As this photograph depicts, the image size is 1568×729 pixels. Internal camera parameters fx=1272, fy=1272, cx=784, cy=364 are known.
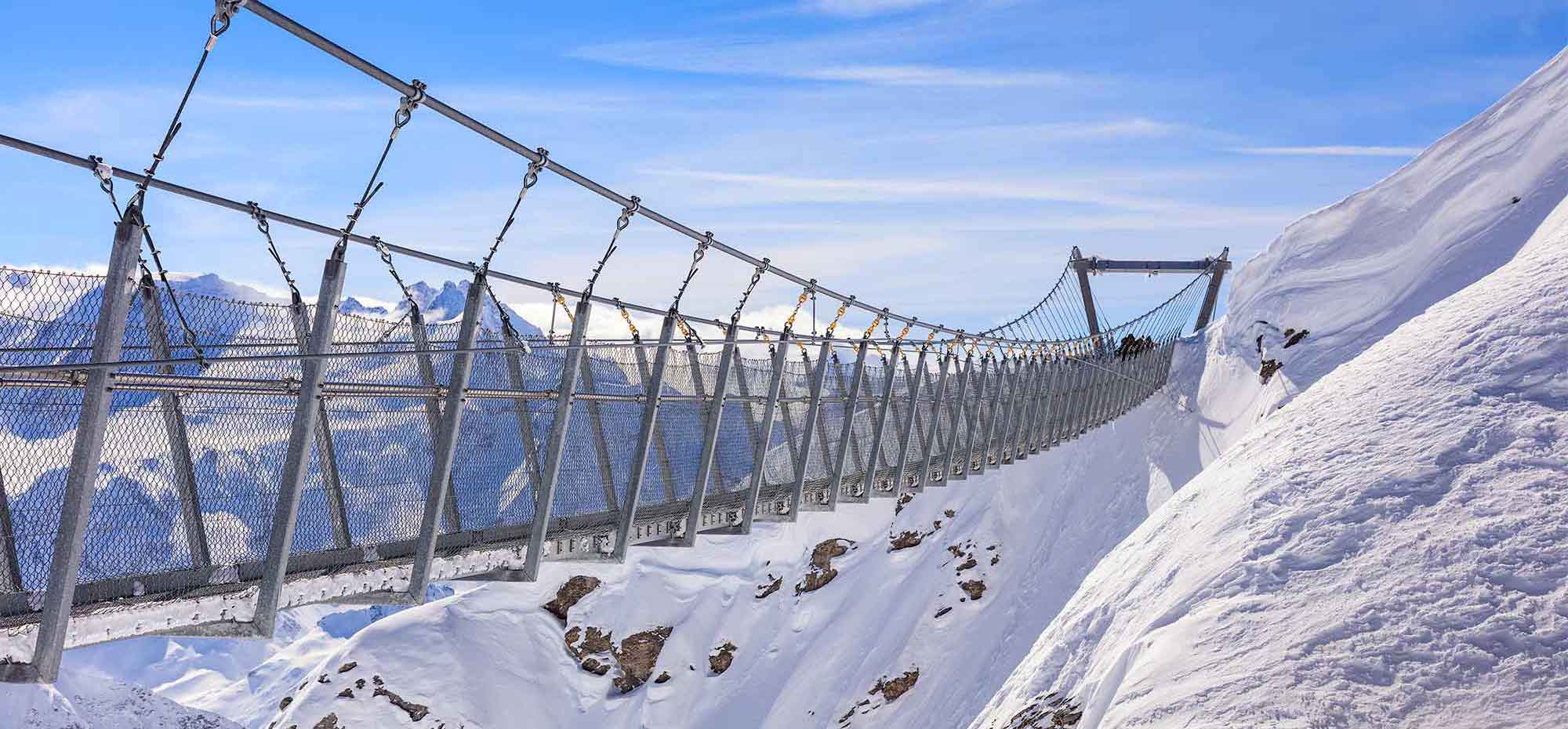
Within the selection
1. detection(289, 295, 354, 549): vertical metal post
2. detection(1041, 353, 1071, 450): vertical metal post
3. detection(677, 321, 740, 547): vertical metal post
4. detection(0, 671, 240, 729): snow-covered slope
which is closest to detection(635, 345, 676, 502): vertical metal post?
detection(677, 321, 740, 547): vertical metal post

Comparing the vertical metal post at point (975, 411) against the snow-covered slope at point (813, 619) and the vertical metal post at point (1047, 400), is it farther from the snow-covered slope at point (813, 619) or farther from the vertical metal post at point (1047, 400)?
the snow-covered slope at point (813, 619)

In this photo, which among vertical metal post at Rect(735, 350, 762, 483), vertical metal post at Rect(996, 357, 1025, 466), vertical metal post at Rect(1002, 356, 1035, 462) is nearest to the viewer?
vertical metal post at Rect(735, 350, 762, 483)

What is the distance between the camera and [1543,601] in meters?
6.17

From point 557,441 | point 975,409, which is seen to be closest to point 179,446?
point 557,441

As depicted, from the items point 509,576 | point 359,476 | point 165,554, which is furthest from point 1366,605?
point 165,554

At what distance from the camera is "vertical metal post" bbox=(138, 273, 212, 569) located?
16.1 ft

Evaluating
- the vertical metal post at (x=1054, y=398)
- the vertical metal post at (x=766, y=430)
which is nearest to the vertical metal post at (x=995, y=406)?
the vertical metal post at (x=1054, y=398)

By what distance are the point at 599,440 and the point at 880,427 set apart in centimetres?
444

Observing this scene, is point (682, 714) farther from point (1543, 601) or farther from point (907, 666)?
point (1543, 601)

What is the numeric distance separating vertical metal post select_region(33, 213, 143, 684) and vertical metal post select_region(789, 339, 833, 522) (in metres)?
6.65

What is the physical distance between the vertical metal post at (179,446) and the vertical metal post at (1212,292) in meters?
36.1

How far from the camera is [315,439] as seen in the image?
19.1 ft

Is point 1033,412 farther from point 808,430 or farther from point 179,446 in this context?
point 179,446

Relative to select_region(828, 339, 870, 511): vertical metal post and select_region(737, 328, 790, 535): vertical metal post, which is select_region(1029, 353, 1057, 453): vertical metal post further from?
select_region(737, 328, 790, 535): vertical metal post
